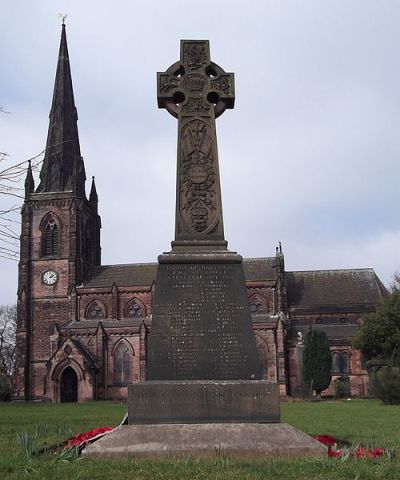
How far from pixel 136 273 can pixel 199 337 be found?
50.7 meters

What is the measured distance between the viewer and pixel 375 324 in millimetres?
39969

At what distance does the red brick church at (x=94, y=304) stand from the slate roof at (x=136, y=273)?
10 centimetres

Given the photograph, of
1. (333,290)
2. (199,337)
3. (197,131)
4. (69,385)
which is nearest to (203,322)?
(199,337)

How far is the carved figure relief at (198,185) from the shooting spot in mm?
9805

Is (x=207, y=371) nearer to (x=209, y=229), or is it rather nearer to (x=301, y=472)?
(x=209, y=229)

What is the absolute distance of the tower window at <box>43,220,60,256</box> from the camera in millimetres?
58188

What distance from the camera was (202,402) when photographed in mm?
8359

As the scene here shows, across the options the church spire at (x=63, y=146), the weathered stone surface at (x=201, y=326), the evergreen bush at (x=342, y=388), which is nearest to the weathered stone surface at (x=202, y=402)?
the weathered stone surface at (x=201, y=326)

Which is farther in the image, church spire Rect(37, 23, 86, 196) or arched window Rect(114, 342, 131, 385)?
church spire Rect(37, 23, 86, 196)

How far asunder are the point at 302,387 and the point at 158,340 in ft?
137

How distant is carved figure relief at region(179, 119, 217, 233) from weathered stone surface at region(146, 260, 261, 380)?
2.84 ft

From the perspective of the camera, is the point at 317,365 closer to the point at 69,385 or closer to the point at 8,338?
the point at 69,385

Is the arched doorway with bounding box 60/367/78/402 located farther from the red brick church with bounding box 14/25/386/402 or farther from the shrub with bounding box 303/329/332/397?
the shrub with bounding box 303/329/332/397

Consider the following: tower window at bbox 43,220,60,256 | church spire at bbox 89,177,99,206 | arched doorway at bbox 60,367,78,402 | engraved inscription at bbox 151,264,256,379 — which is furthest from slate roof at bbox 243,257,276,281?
engraved inscription at bbox 151,264,256,379
